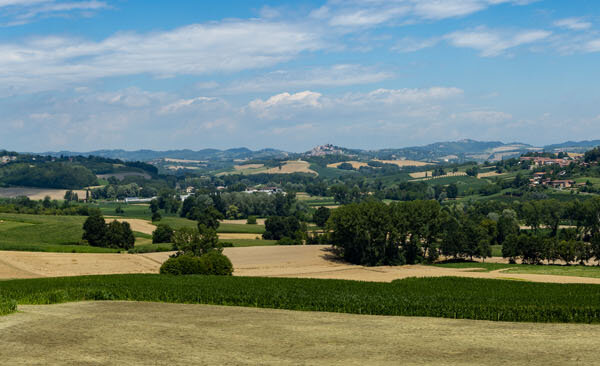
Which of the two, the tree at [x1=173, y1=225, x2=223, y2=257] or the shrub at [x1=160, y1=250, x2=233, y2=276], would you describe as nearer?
the shrub at [x1=160, y1=250, x2=233, y2=276]

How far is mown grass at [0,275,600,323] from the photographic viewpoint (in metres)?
46.9

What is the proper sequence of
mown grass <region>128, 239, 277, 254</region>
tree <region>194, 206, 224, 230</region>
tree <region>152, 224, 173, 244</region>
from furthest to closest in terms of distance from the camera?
tree <region>194, 206, 224, 230</region>
tree <region>152, 224, 173, 244</region>
mown grass <region>128, 239, 277, 254</region>

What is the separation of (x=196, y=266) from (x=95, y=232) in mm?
56504

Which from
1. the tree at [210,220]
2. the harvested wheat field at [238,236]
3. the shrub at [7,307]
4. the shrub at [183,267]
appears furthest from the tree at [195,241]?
the tree at [210,220]

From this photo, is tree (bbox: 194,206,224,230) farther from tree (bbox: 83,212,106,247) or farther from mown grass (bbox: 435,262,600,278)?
mown grass (bbox: 435,262,600,278)

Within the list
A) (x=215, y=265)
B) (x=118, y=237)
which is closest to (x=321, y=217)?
(x=118, y=237)

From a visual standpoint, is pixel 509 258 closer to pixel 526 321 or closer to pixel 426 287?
pixel 426 287

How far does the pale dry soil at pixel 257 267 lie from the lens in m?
86.1

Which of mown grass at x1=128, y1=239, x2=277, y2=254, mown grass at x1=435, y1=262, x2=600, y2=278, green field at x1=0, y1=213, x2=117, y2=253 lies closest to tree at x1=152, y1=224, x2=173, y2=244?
mown grass at x1=128, y1=239, x2=277, y2=254

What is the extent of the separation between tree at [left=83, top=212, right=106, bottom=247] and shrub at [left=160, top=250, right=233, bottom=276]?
2056 inches

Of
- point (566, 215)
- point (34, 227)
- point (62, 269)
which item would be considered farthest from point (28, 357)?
point (566, 215)

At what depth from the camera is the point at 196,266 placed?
8056cm

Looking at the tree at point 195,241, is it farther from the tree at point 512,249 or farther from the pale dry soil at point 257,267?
the tree at point 512,249

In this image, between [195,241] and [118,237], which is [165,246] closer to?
[118,237]
